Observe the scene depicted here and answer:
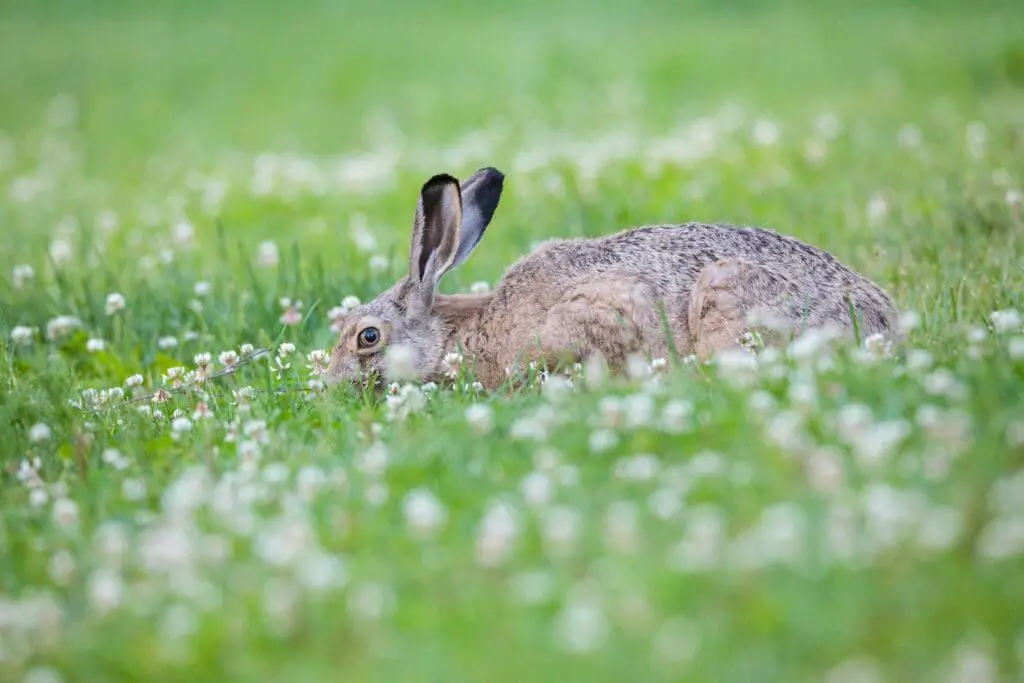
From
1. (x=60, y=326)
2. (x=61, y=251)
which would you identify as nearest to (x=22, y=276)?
(x=61, y=251)

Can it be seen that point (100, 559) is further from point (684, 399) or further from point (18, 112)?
point (18, 112)

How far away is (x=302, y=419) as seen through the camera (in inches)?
267

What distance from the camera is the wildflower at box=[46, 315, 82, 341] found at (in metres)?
9.23

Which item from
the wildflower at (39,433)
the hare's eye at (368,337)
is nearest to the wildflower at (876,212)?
the hare's eye at (368,337)

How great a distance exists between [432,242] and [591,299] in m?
1.35

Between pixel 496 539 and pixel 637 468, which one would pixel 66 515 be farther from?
pixel 637 468

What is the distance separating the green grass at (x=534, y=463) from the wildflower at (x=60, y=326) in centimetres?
20

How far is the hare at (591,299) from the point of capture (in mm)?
7348

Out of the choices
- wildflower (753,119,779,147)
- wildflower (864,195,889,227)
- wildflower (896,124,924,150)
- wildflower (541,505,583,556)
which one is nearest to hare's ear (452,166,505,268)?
wildflower (864,195,889,227)

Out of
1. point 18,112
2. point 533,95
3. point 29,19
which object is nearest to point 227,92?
point 18,112

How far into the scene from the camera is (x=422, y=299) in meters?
8.29

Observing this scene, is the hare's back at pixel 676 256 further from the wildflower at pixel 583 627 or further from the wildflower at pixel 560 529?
the wildflower at pixel 583 627

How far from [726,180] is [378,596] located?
9286 millimetres

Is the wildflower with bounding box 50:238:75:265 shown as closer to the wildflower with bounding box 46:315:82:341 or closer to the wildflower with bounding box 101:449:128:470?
the wildflower with bounding box 46:315:82:341
